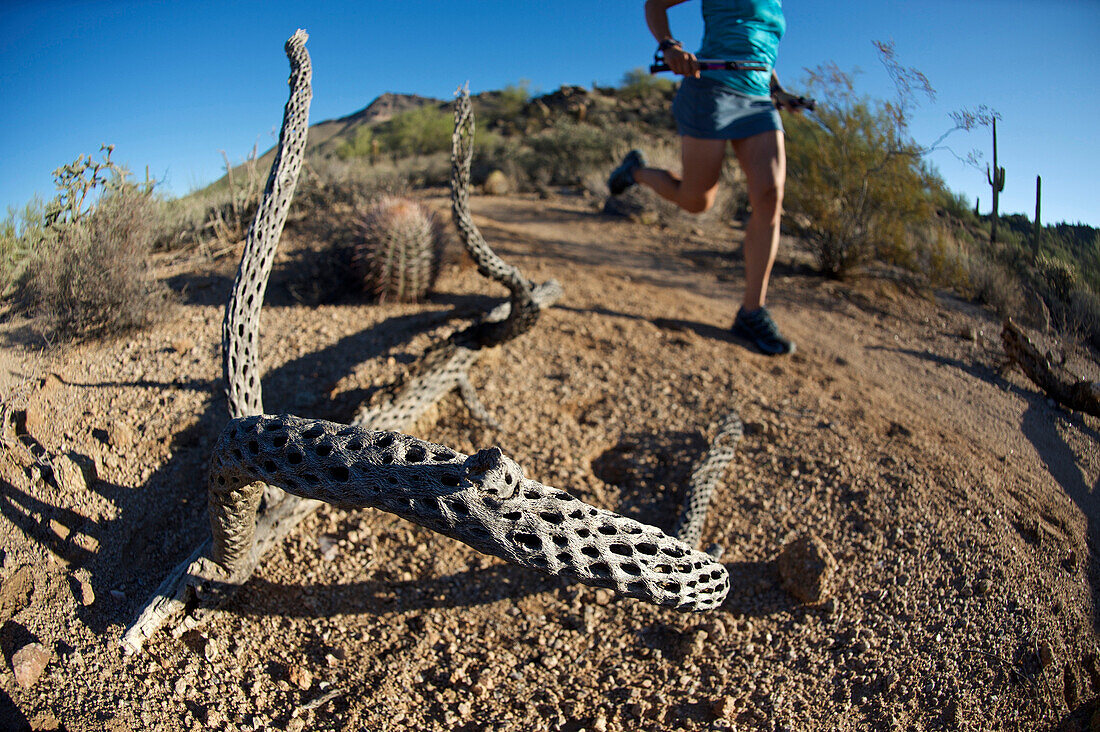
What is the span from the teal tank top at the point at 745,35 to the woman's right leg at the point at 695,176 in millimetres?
413

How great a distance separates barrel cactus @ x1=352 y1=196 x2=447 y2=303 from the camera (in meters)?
4.85

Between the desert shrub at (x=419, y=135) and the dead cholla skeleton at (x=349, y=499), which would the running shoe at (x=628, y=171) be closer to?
the dead cholla skeleton at (x=349, y=499)

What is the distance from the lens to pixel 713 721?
2.24 metres

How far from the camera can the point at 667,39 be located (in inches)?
168

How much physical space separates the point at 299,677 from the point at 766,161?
394cm

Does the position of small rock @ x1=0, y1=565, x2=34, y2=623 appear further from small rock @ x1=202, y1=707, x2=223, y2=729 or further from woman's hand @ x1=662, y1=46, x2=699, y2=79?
woman's hand @ x1=662, y1=46, x2=699, y2=79

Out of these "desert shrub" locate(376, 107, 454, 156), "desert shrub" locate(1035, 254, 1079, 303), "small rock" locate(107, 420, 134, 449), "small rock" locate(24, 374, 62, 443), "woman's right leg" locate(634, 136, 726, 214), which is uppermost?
"desert shrub" locate(376, 107, 454, 156)

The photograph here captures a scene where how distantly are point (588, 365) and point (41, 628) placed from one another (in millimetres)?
3151

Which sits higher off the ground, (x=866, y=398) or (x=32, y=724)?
(x=866, y=398)

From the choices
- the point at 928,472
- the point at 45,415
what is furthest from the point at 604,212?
the point at 45,415

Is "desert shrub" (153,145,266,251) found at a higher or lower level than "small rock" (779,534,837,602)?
higher

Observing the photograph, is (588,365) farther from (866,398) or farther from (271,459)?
(271,459)

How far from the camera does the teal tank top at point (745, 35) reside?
4.25 m

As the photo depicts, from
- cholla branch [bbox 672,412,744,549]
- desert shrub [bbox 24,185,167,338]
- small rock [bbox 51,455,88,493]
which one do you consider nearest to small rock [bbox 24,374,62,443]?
small rock [bbox 51,455,88,493]
